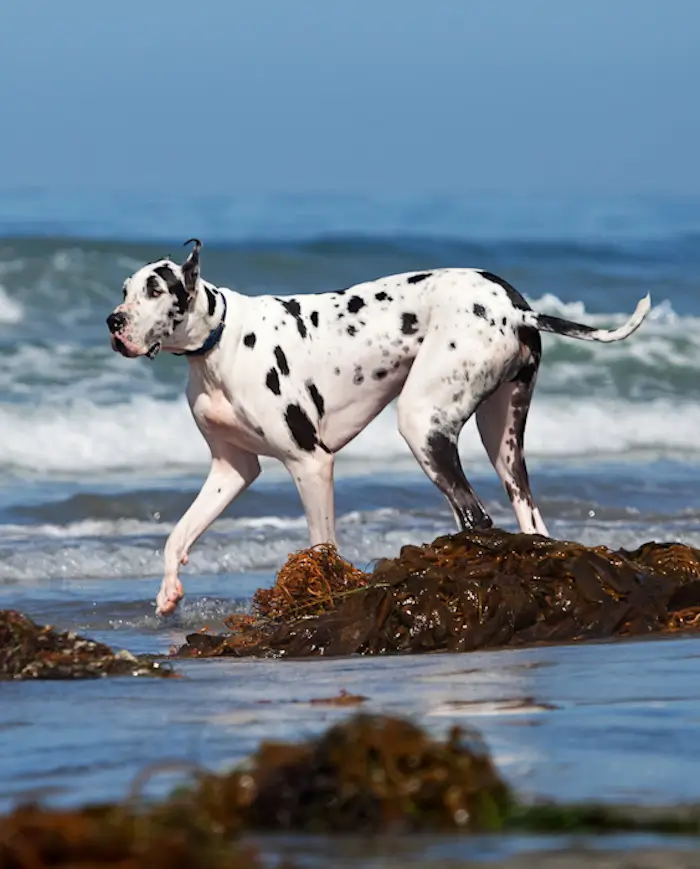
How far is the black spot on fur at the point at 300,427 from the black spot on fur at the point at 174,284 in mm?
657

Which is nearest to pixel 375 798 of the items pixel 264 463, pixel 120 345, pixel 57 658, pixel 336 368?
pixel 57 658

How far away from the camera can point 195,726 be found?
202 inches

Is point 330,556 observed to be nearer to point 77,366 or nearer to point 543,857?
point 543,857

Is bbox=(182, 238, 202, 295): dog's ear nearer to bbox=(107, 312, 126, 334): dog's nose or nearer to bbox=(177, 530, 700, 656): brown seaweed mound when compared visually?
bbox=(107, 312, 126, 334): dog's nose

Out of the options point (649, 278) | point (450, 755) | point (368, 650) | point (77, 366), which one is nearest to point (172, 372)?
point (77, 366)

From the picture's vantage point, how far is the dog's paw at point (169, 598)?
8609 mm

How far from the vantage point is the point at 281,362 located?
352 inches

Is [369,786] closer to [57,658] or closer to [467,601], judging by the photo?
[57,658]

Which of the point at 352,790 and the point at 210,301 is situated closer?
the point at 352,790

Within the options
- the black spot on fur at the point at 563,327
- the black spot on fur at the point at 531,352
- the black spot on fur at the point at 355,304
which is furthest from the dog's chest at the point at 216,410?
the black spot on fur at the point at 563,327

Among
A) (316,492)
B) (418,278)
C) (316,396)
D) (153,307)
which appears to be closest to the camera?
(153,307)

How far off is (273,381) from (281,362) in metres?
0.10

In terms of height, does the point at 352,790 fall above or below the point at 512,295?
below

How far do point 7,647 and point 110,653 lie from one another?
355mm
